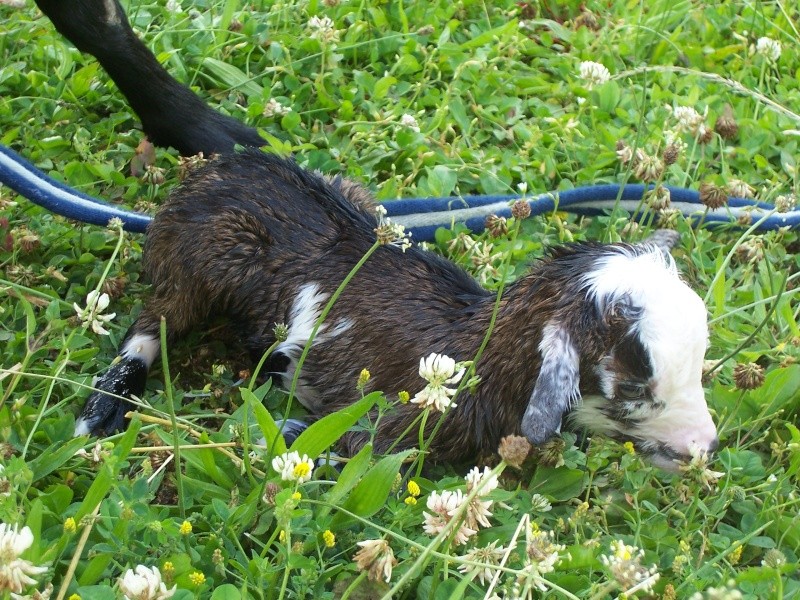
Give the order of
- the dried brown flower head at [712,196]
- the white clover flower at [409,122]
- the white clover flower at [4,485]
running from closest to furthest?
the white clover flower at [4,485]
the dried brown flower head at [712,196]
the white clover flower at [409,122]

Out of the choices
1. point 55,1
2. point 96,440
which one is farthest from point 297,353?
point 55,1

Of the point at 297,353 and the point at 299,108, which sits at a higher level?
the point at 299,108

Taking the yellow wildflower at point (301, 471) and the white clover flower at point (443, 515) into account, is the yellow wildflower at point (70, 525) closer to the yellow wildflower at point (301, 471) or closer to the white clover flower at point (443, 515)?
the yellow wildflower at point (301, 471)

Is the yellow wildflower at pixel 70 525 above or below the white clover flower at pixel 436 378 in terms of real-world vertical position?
above

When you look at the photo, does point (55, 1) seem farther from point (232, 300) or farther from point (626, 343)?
point (626, 343)

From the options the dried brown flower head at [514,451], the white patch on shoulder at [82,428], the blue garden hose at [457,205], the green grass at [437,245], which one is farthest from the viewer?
the blue garden hose at [457,205]

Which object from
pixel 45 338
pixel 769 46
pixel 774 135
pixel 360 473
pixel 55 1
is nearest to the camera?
pixel 360 473

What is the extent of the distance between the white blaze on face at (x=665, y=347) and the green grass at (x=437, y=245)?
142 mm

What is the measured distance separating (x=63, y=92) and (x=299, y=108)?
3.15 feet

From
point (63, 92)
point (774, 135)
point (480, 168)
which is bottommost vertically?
point (774, 135)

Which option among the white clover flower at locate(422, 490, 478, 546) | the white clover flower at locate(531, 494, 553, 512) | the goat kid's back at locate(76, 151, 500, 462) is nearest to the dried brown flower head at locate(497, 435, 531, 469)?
the white clover flower at locate(422, 490, 478, 546)

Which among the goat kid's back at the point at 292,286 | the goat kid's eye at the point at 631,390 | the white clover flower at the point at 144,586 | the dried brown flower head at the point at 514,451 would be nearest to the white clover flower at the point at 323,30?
the goat kid's back at the point at 292,286

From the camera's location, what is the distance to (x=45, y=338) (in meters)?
3.39

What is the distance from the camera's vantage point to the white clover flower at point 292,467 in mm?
2475
